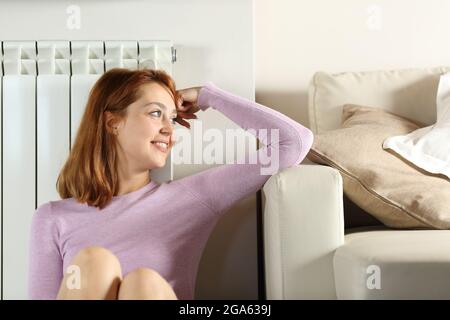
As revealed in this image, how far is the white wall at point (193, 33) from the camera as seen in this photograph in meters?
1.90

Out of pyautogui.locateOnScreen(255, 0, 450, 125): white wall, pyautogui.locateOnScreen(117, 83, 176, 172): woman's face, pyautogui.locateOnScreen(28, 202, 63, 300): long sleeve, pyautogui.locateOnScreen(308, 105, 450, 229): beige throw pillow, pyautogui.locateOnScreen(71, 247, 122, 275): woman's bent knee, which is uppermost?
pyautogui.locateOnScreen(255, 0, 450, 125): white wall

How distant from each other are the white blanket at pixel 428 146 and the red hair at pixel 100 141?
531 millimetres

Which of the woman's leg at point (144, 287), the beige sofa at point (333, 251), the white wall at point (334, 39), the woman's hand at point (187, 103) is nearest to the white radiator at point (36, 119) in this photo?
the woman's hand at point (187, 103)

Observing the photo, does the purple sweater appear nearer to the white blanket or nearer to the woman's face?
the woman's face

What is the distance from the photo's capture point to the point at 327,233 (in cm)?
141

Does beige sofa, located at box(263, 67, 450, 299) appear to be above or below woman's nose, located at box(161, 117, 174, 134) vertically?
below

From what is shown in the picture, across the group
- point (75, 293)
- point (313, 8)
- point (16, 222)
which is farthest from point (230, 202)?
point (313, 8)

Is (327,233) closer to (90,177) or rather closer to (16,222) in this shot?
(90,177)

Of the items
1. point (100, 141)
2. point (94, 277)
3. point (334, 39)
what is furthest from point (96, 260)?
point (334, 39)

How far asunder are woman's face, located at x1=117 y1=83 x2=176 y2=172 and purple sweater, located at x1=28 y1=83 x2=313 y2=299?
0.23 ft

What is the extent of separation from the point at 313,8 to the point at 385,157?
0.61 m

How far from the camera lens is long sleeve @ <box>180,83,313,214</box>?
1563 millimetres

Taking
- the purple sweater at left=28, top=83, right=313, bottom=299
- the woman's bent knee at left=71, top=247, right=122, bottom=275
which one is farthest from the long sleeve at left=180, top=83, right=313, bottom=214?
the woman's bent knee at left=71, top=247, right=122, bottom=275
